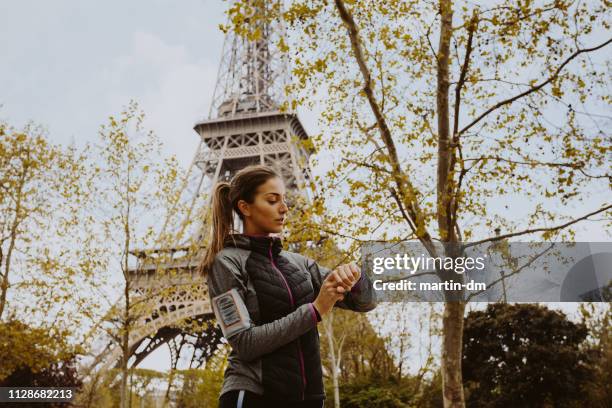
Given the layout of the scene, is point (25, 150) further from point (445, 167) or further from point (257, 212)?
point (257, 212)

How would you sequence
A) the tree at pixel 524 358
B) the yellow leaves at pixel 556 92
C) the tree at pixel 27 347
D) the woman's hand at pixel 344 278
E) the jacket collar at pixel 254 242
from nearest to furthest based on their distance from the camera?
the woman's hand at pixel 344 278 < the jacket collar at pixel 254 242 < the yellow leaves at pixel 556 92 < the tree at pixel 27 347 < the tree at pixel 524 358

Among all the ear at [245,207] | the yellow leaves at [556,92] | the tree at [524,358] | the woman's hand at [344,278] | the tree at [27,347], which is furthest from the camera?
the tree at [524,358]

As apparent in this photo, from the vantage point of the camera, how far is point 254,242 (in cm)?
226

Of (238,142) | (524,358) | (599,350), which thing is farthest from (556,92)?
(238,142)

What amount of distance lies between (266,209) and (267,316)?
440 mm

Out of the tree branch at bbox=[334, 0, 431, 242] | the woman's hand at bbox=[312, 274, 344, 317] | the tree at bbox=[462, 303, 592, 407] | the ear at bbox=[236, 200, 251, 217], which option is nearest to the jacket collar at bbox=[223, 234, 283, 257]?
the ear at bbox=[236, 200, 251, 217]

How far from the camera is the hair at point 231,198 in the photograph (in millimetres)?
2316

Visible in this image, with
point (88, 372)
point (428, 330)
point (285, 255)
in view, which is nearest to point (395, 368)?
point (428, 330)

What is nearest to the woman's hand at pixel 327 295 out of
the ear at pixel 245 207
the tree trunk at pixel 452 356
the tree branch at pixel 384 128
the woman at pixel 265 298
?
the woman at pixel 265 298

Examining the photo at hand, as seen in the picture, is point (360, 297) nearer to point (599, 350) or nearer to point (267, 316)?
point (267, 316)

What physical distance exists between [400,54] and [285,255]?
7939 mm

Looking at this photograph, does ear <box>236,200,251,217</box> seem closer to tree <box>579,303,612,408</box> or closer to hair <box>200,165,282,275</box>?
hair <box>200,165,282,275</box>

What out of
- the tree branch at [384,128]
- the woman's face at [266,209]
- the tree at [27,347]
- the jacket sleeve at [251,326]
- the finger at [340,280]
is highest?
the tree branch at [384,128]

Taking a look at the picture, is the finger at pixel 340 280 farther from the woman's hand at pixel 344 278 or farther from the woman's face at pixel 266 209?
the woman's face at pixel 266 209
